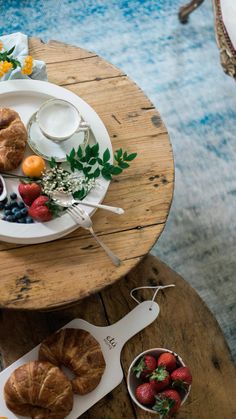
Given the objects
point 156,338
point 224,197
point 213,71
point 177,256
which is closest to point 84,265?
point 156,338

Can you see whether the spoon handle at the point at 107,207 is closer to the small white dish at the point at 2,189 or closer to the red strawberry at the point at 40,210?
the red strawberry at the point at 40,210

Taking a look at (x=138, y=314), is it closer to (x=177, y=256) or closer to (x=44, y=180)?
(x=44, y=180)

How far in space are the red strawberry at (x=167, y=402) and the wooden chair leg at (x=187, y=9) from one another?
192cm

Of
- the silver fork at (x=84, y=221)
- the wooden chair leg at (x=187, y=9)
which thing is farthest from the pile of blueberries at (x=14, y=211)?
the wooden chair leg at (x=187, y=9)

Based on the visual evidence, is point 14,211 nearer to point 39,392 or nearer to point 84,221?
point 84,221

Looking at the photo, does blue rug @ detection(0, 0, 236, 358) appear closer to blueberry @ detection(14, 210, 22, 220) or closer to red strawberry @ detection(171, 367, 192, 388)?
red strawberry @ detection(171, 367, 192, 388)

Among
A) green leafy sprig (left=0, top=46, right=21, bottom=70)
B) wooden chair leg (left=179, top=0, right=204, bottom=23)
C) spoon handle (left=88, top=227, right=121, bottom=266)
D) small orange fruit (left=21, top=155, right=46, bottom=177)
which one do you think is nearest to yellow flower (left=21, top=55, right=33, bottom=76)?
green leafy sprig (left=0, top=46, right=21, bottom=70)

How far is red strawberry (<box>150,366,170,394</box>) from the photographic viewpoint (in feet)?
4.09

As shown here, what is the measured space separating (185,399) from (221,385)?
4.9 inches

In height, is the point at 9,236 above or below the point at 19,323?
above

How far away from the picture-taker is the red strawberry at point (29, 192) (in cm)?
131

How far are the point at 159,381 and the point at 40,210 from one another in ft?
1.68

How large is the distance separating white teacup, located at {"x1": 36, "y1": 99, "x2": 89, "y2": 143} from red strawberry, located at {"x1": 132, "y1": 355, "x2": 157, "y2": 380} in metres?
0.62

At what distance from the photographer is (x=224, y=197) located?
7.16 feet
